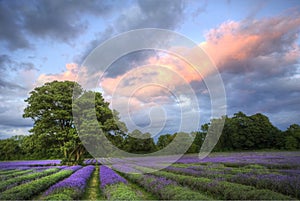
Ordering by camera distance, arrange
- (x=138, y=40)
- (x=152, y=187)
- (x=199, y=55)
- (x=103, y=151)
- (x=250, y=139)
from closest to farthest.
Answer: (x=152, y=187), (x=199, y=55), (x=138, y=40), (x=103, y=151), (x=250, y=139)

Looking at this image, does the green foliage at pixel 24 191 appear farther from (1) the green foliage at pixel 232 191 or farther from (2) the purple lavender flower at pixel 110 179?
(1) the green foliage at pixel 232 191

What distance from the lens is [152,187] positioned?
9.26m

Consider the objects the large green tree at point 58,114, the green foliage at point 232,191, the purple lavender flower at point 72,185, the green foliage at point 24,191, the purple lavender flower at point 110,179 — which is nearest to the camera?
the green foliage at point 232,191

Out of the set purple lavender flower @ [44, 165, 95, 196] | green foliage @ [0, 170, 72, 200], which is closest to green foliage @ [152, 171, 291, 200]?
purple lavender flower @ [44, 165, 95, 196]

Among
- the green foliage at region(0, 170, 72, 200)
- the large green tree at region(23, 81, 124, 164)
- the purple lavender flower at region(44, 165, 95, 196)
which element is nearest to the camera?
the green foliage at region(0, 170, 72, 200)

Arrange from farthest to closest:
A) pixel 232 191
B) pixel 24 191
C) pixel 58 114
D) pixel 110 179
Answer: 1. pixel 58 114
2. pixel 110 179
3. pixel 24 191
4. pixel 232 191

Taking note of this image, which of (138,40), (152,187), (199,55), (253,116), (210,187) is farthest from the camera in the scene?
(253,116)

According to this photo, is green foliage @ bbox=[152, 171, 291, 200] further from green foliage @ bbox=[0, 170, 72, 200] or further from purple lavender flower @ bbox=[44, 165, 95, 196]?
green foliage @ bbox=[0, 170, 72, 200]

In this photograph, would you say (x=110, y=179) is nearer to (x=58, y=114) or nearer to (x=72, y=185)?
(x=72, y=185)

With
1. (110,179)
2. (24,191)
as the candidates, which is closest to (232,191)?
(110,179)

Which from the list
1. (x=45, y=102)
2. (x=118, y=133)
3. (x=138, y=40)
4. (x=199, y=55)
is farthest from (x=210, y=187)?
(x=45, y=102)

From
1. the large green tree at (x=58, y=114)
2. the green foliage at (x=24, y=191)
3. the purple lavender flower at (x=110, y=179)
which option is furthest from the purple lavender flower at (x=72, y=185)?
the large green tree at (x=58, y=114)

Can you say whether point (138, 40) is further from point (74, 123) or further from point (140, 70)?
point (74, 123)

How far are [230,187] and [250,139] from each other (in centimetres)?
4971
